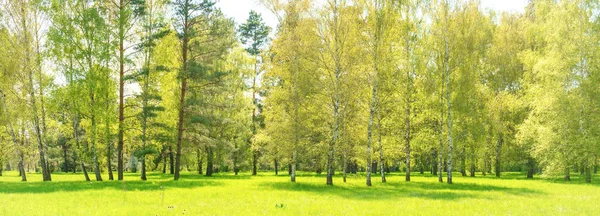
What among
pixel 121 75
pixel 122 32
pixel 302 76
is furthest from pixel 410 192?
pixel 122 32

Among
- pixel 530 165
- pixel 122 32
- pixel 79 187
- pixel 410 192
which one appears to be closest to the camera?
pixel 410 192

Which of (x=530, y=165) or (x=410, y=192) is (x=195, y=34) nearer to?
(x=410, y=192)

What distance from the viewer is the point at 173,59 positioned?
102 ft

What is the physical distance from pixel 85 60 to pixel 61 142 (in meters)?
42.9

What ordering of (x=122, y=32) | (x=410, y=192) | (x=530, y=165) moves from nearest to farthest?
(x=410, y=192) → (x=122, y=32) → (x=530, y=165)

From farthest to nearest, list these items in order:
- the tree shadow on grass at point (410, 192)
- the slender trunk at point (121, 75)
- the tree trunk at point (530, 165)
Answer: the tree trunk at point (530, 165), the slender trunk at point (121, 75), the tree shadow on grass at point (410, 192)

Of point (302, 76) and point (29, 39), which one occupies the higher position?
point (29, 39)

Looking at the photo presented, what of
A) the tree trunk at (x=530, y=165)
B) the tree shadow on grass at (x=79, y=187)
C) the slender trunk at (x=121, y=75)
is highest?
the slender trunk at (x=121, y=75)

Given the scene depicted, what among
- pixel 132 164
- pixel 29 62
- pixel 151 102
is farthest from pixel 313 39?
pixel 132 164

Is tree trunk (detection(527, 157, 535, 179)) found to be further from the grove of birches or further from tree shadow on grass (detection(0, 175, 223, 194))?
tree shadow on grass (detection(0, 175, 223, 194))

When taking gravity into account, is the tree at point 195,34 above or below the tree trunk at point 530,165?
above

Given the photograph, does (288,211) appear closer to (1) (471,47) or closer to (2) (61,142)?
(1) (471,47)

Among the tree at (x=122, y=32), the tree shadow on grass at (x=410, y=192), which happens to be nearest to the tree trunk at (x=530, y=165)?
the tree shadow on grass at (x=410, y=192)

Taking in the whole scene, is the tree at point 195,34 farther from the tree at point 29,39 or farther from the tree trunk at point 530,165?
the tree trunk at point 530,165
